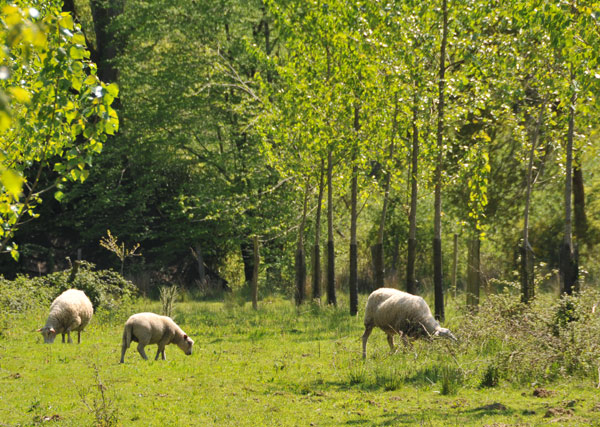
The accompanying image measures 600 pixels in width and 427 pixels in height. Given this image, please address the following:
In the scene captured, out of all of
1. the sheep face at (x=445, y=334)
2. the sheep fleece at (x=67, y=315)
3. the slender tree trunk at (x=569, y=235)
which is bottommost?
the sheep face at (x=445, y=334)

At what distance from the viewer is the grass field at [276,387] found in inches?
408

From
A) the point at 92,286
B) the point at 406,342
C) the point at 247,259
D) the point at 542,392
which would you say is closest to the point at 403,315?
the point at 406,342

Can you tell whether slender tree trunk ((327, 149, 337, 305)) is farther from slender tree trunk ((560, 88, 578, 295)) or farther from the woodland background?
slender tree trunk ((560, 88, 578, 295))

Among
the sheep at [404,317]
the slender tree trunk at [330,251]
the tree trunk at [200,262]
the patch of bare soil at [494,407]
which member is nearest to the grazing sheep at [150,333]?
the sheep at [404,317]

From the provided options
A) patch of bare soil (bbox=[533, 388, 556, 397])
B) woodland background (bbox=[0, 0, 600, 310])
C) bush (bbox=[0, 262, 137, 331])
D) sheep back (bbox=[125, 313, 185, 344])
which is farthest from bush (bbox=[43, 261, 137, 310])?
patch of bare soil (bbox=[533, 388, 556, 397])

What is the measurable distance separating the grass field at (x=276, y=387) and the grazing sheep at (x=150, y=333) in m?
0.35

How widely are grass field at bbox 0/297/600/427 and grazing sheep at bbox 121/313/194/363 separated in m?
0.35

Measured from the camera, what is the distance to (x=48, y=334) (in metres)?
17.5

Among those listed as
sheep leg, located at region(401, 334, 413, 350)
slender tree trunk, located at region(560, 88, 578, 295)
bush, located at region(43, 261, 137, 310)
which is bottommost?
sheep leg, located at region(401, 334, 413, 350)

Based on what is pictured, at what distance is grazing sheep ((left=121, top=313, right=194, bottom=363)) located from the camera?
15.2m

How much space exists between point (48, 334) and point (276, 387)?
7810 millimetres

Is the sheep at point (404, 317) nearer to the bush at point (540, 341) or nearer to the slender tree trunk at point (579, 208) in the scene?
Answer: the bush at point (540, 341)

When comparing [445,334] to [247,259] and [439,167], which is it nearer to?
[439,167]

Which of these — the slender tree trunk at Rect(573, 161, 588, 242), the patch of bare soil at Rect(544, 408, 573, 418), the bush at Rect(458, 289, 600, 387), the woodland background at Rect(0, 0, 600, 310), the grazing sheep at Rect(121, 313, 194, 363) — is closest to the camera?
the patch of bare soil at Rect(544, 408, 573, 418)
